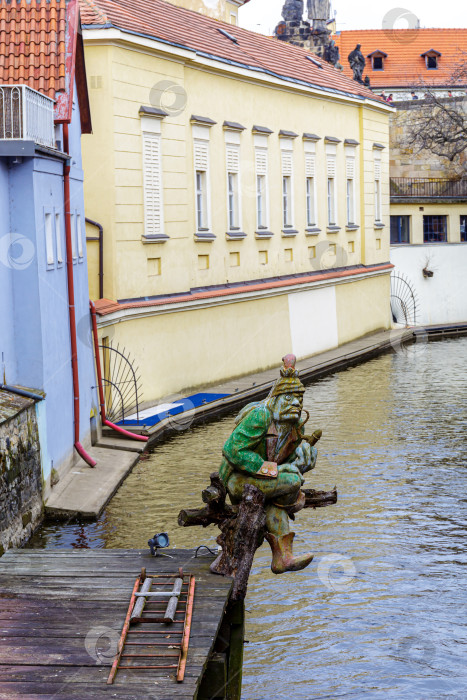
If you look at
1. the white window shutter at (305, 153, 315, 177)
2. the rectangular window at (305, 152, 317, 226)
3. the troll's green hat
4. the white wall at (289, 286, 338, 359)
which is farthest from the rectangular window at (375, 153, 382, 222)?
the troll's green hat

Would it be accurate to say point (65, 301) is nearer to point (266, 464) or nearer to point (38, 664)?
point (266, 464)

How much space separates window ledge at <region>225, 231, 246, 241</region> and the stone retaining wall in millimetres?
12949

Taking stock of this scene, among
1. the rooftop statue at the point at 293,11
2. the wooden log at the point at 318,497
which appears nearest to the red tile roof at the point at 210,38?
the rooftop statue at the point at 293,11

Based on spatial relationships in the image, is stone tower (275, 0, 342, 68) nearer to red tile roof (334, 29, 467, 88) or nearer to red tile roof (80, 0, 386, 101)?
red tile roof (80, 0, 386, 101)

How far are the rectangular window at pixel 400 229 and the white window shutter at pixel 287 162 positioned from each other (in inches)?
565

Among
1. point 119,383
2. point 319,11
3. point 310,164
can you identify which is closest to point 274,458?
point 119,383

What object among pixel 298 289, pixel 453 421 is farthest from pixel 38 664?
pixel 298 289

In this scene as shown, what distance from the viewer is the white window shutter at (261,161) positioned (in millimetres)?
28516

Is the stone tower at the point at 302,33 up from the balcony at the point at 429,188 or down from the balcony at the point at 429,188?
up

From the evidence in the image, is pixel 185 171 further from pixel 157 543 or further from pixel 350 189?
pixel 157 543

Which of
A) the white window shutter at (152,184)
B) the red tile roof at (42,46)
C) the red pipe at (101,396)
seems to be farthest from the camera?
the white window shutter at (152,184)

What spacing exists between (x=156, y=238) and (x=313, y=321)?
10497mm

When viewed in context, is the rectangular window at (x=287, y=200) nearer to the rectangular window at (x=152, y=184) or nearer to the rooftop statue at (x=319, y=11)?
the rectangular window at (x=152, y=184)

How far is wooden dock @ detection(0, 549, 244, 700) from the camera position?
7371 millimetres
